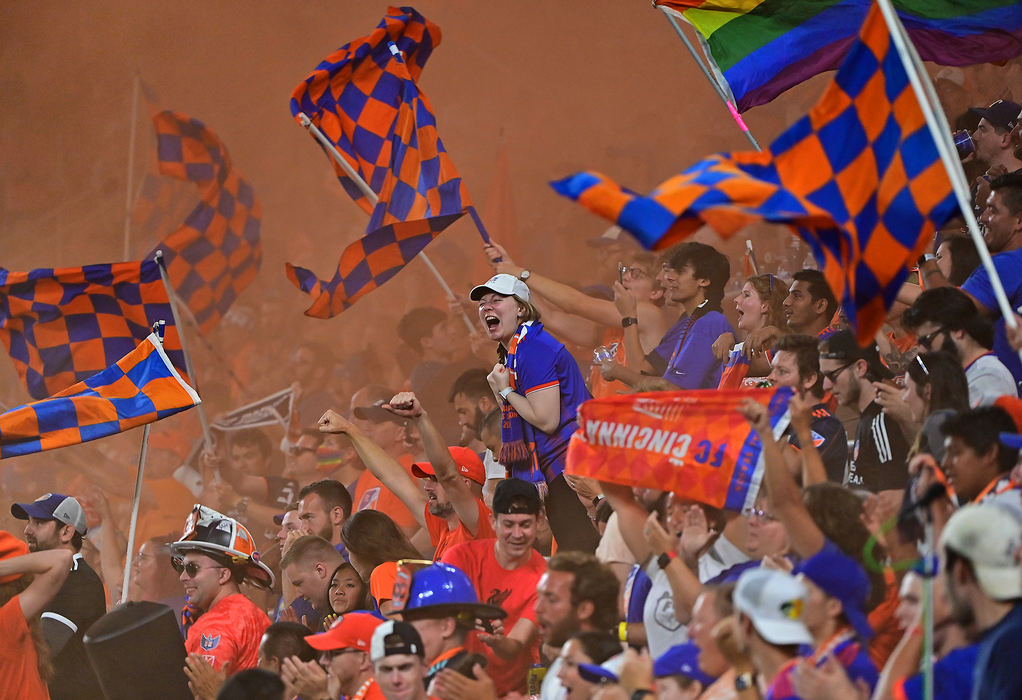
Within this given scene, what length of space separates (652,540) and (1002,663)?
1.49 m

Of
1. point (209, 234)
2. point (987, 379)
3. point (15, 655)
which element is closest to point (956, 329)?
point (987, 379)

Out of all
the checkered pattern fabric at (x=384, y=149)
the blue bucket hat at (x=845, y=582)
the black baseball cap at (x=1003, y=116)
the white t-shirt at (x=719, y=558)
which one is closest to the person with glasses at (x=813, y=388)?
the white t-shirt at (x=719, y=558)

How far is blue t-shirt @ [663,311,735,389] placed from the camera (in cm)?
606

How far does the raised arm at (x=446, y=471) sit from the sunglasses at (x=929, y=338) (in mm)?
1969

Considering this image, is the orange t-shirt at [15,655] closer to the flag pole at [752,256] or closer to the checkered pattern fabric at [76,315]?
the checkered pattern fabric at [76,315]

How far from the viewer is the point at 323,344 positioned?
13164 millimetres

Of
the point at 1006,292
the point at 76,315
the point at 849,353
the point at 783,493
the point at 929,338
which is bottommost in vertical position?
the point at 783,493

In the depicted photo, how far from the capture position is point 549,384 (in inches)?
219

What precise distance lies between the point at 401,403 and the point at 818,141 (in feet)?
7.10

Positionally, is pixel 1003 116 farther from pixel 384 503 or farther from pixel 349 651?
pixel 349 651

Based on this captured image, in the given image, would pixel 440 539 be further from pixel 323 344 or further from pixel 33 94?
pixel 33 94

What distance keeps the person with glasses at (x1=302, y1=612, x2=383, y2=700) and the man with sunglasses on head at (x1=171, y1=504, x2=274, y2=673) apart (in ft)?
2.91

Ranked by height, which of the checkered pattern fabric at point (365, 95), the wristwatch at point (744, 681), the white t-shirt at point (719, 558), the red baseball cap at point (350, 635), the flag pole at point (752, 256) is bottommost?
the wristwatch at point (744, 681)

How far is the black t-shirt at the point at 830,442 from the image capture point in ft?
15.7
